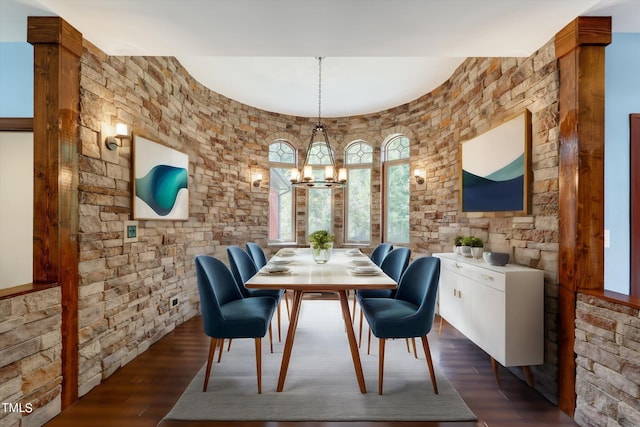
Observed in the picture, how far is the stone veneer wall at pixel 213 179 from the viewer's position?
6.91 ft

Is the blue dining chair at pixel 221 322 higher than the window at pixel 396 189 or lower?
lower

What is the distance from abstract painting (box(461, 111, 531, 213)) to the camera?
7.51 ft

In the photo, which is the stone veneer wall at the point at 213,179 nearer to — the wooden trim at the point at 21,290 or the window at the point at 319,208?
the wooden trim at the point at 21,290

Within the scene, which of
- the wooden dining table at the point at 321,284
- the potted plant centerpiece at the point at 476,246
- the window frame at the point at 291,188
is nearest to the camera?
the wooden dining table at the point at 321,284

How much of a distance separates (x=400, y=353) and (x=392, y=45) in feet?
8.53

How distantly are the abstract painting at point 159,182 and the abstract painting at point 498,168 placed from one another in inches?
125

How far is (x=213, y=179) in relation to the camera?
4109mm

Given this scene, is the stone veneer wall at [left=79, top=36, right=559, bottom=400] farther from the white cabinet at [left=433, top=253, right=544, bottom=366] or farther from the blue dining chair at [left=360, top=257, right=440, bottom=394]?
the blue dining chair at [left=360, top=257, right=440, bottom=394]

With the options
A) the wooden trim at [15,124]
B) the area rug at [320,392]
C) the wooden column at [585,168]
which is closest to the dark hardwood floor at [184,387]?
the area rug at [320,392]

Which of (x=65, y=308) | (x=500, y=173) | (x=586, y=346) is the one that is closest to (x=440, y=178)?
(x=500, y=173)

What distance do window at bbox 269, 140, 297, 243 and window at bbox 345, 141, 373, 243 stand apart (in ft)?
3.29

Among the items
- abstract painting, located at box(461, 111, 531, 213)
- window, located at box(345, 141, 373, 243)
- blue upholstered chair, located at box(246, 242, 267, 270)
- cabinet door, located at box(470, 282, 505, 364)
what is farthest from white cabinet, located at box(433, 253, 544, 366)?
A: window, located at box(345, 141, 373, 243)

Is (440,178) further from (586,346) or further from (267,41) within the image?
(267,41)

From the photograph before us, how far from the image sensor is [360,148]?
5191mm
